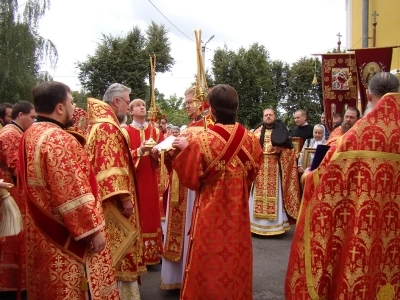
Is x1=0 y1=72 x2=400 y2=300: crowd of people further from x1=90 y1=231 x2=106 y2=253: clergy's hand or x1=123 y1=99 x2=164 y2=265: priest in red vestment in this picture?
x1=123 y1=99 x2=164 y2=265: priest in red vestment

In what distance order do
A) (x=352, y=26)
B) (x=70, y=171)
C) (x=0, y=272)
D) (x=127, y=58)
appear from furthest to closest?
1. (x=127, y=58)
2. (x=352, y=26)
3. (x=0, y=272)
4. (x=70, y=171)

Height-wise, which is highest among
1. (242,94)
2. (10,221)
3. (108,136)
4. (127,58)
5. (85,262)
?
(127,58)

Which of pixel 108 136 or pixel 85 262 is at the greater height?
pixel 108 136

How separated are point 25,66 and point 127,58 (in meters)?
11.5

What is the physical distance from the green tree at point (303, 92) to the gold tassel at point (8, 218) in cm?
2622

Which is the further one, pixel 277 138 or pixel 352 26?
pixel 352 26

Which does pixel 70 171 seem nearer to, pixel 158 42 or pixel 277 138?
pixel 277 138

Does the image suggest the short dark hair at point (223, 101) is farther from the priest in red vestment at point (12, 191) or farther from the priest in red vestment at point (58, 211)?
the priest in red vestment at point (12, 191)

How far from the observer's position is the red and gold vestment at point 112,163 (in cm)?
347

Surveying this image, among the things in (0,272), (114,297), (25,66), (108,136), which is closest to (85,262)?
(114,297)

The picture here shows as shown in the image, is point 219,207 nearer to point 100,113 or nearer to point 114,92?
point 100,113

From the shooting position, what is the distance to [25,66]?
2050 centimetres

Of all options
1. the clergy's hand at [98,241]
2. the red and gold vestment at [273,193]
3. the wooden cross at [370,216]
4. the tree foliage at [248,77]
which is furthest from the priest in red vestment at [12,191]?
the tree foliage at [248,77]

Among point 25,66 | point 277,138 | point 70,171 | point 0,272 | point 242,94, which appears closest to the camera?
point 70,171
